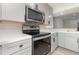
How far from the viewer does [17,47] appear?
854 millimetres

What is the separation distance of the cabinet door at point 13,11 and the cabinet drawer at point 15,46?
1.16 ft

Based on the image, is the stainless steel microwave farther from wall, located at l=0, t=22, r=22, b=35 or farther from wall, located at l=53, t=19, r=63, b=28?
wall, located at l=53, t=19, r=63, b=28

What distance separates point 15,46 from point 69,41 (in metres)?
1.04

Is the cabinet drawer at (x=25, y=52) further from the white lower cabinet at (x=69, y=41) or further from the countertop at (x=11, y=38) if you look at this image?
the white lower cabinet at (x=69, y=41)

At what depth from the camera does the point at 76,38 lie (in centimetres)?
141

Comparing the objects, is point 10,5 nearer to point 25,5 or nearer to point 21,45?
point 25,5

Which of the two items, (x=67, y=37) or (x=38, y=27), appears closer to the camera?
(x=67, y=37)

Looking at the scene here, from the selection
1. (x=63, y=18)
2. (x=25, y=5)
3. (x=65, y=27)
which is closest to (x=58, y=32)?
(x=65, y=27)

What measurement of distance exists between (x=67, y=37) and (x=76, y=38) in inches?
6.2

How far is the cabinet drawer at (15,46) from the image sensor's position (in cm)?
73

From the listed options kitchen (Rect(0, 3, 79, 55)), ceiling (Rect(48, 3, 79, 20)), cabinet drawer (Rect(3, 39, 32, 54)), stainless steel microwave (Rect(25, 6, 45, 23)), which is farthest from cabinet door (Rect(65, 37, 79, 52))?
cabinet drawer (Rect(3, 39, 32, 54))

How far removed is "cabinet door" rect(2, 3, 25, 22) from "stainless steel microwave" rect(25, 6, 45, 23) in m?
0.07

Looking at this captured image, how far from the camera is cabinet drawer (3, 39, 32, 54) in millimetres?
725

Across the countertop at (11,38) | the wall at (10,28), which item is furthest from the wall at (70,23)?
the wall at (10,28)
